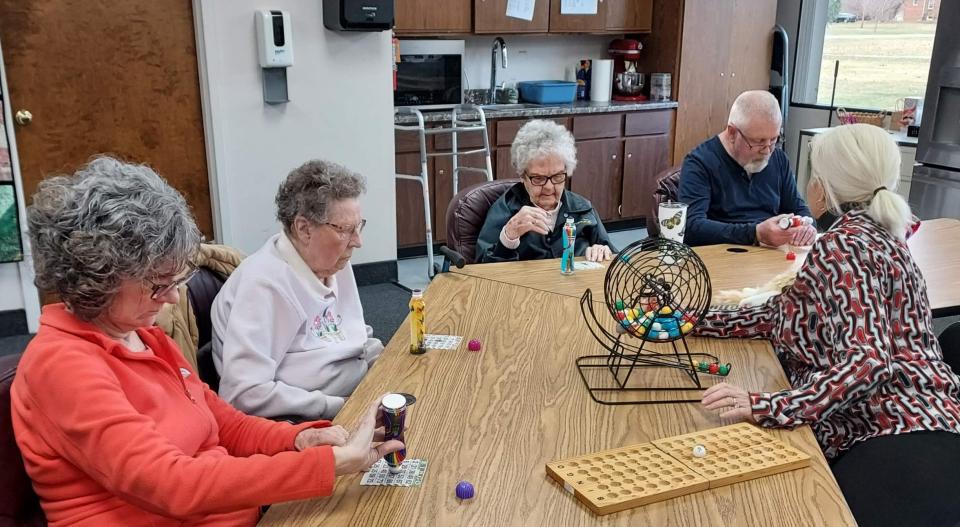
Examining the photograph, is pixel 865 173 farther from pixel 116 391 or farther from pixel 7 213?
pixel 7 213

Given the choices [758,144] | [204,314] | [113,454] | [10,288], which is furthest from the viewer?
[10,288]

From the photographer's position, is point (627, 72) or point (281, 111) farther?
point (627, 72)

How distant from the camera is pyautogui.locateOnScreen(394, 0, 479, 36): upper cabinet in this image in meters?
4.93

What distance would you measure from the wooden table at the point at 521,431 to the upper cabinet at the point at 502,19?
3494 mm

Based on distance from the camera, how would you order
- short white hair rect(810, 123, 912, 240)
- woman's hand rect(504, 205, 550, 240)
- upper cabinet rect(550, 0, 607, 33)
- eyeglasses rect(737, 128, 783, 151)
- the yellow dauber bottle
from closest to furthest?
short white hair rect(810, 123, 912, 240) < the yellow dauber bottle < woman's hand rect(504, 205, 550, 240) < eyeglasses rect(737, 128, 783, 151) < upper cabinet rect(550, 0, 607, 33)

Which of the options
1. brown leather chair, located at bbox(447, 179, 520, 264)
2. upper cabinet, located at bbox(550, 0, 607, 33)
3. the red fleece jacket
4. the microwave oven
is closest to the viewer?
the red fleece jacket

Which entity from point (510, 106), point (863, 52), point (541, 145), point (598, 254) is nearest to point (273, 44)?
point (541, 145)

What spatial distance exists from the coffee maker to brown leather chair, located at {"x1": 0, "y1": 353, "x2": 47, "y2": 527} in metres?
5.25

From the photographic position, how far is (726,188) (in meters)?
3.14

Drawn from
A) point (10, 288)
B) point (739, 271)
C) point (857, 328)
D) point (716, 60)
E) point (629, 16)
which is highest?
point (629, 16)

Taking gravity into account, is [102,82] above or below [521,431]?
above

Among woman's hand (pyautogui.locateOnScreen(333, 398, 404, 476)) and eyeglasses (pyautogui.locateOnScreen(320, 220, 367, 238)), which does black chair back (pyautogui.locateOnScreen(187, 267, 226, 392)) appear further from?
woman's hand (pyautogui.locateOnScreen(333, 398, 404, 476))

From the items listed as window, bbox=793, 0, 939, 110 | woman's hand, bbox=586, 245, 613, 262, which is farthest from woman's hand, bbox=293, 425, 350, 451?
window, bbox=793, 0, 939, 110

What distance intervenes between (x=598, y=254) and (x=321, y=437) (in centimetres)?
146
